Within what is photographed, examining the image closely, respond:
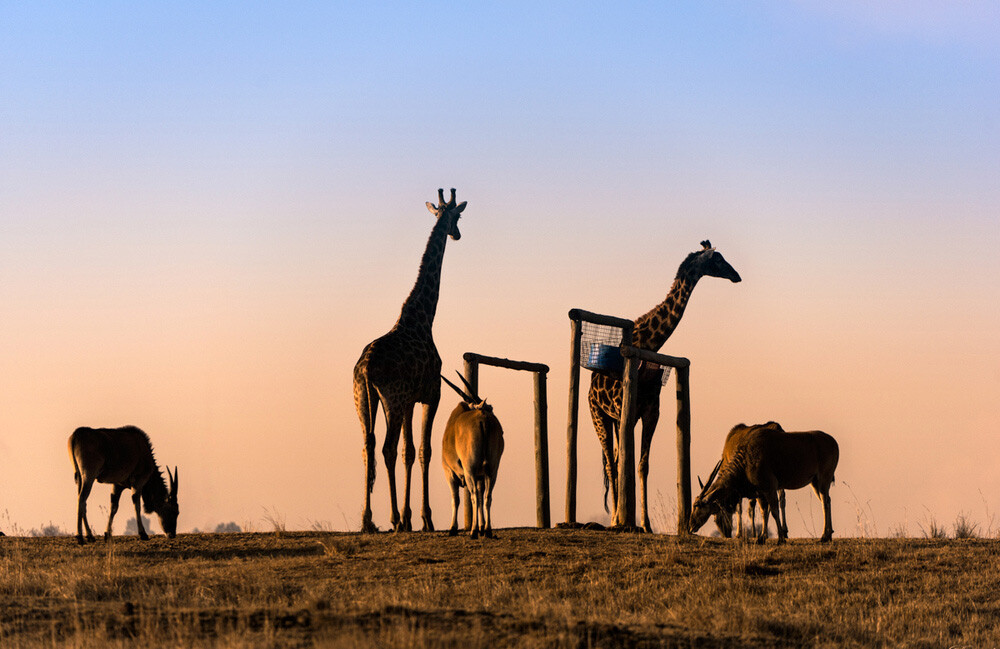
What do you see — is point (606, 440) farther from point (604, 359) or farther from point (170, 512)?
point (170, 512)

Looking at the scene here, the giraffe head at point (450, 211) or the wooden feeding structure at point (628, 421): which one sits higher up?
the giraffe head at point (450, 211)

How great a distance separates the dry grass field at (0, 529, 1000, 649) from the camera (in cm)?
997

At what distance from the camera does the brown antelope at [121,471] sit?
62.9 feet

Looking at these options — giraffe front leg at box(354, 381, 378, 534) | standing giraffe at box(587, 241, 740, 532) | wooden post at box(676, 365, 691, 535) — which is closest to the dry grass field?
giraffe front leg at box(354, 381, 378, 534)

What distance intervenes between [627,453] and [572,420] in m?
1.45

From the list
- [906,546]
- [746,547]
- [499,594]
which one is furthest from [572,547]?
[906,546]

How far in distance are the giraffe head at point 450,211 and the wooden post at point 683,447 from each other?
223 inches

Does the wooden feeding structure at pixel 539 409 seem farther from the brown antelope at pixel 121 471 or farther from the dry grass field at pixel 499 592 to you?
the brown antelope at pixel 121 471

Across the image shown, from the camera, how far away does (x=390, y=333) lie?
20125 millimetres

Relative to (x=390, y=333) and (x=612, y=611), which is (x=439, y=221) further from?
(x=612, y=611)

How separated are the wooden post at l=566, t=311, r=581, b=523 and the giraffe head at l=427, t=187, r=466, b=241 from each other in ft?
13.3

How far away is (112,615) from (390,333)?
9849 millimetres

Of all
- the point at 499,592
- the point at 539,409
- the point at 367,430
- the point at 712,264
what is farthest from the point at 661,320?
the point at 499,592

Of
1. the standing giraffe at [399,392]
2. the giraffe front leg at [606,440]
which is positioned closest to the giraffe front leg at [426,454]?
the standing giraffe at [399,392]
